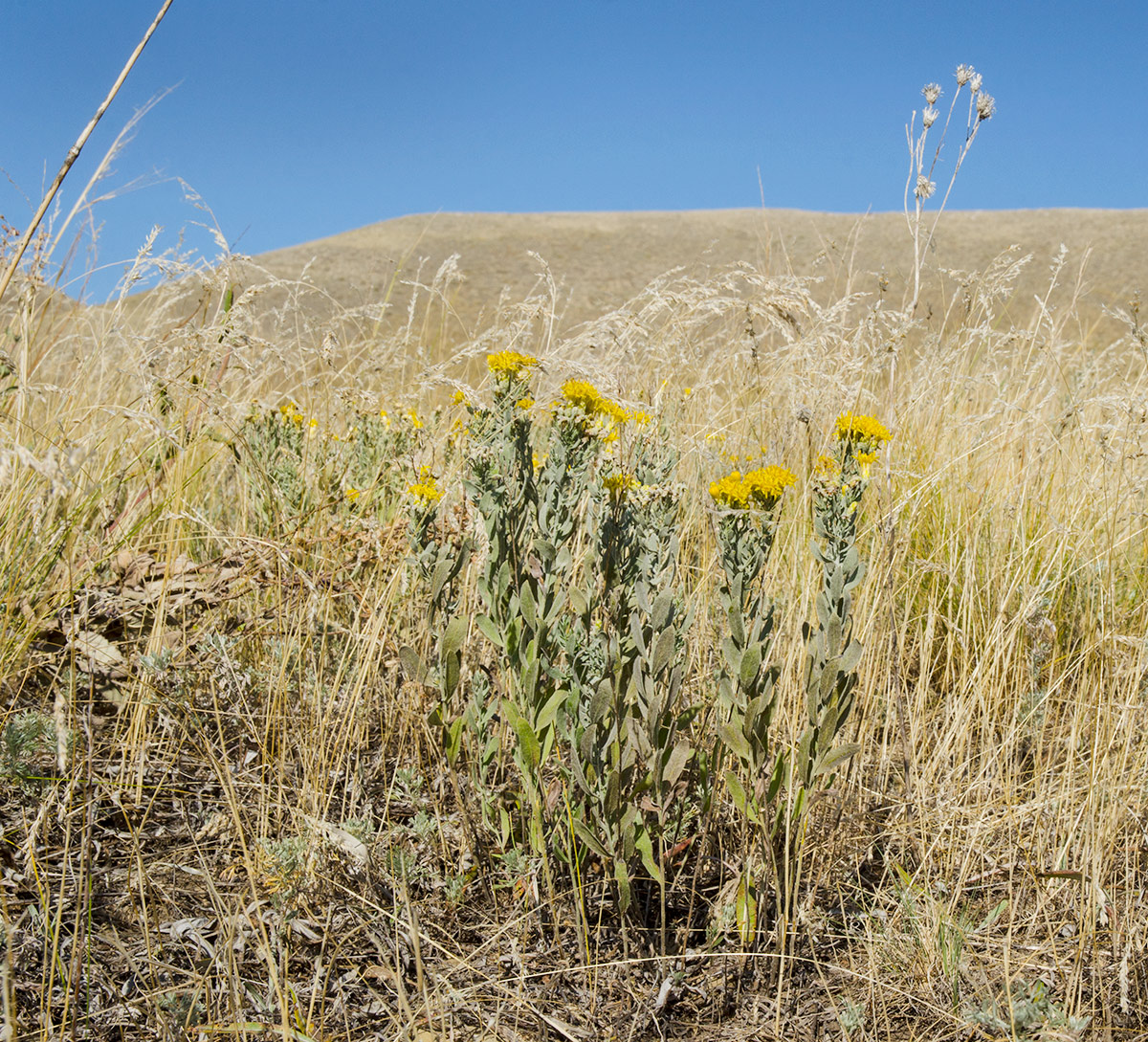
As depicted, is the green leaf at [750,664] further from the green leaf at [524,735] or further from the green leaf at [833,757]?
the green leaf at [524,735]

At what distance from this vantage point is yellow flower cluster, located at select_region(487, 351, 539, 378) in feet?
4.77

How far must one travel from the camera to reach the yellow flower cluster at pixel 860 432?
1421 millimetres

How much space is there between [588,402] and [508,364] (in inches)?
6.6

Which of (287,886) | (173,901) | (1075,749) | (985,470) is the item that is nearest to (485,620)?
(287,886)

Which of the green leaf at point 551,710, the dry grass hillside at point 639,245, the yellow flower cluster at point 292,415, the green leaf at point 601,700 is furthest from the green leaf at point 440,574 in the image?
the dry grass hillside at point 639,245

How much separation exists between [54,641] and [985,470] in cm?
296

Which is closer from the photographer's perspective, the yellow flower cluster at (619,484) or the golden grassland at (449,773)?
the golden grassland at (449,773)

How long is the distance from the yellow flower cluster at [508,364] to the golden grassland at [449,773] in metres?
0.40

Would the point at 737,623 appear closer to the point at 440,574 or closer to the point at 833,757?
the point at 833,757

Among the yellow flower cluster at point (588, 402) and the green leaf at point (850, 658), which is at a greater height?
the yellow flower cluster at point (588, 402)

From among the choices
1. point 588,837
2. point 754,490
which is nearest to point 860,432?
point 754,490

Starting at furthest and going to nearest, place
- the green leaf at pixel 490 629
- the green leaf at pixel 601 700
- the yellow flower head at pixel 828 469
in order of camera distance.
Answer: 1. the green leaf at pixel 490 629
2. the yellow flower head at pixel 828 469
3. the green leaf at pixel 601 700

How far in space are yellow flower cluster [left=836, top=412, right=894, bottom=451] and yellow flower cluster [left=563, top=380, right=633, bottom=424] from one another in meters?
0.41

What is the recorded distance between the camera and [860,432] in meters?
1.42
